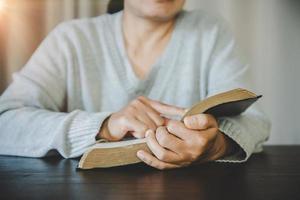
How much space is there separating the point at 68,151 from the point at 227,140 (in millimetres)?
300

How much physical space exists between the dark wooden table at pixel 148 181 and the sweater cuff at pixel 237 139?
0.02m

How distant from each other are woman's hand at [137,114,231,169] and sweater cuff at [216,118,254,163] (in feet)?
0.24

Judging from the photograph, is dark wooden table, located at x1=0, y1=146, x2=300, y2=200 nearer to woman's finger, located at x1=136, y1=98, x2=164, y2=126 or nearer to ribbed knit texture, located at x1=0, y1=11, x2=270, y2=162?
woman's finger, located at x1=136, y1=98, x2=164, y2=126

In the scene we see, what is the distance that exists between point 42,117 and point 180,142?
310 millimetres

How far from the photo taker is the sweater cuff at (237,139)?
0.70 m

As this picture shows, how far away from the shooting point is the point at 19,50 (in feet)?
4.76

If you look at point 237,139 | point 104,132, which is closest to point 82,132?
point 104,132

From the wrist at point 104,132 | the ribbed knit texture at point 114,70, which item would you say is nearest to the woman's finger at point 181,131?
the wrist at point 104,132

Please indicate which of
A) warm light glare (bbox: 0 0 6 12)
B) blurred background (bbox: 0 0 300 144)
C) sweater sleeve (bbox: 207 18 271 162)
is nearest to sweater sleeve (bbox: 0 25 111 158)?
sweater sleeve (bbox: 207 18 271 162)

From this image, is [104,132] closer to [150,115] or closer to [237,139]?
[150,115]

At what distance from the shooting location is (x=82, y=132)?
711 millimetres

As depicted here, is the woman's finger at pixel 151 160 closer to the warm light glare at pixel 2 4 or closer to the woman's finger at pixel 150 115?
the woman's finger at pixel 150 115

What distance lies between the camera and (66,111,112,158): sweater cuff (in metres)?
0.71

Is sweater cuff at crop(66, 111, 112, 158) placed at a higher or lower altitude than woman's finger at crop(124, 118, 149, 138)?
lower
